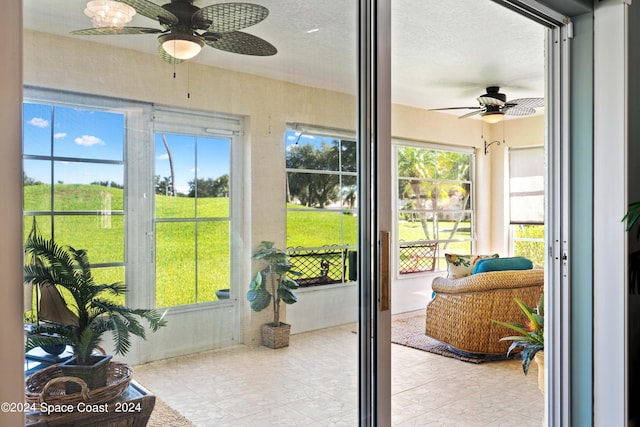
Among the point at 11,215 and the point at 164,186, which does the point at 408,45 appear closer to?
the point at 164,186

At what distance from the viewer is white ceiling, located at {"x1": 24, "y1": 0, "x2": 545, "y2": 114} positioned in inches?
44.3

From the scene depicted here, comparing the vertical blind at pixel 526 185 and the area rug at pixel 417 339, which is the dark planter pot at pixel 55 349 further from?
the vertical blind at pixel 526 185

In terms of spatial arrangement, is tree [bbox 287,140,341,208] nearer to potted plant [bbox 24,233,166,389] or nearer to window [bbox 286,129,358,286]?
window [bbox 286,129,358,286]

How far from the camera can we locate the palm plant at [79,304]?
95 centimetres

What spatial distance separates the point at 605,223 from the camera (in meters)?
2.25

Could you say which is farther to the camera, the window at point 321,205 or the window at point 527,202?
the window at point 527,202

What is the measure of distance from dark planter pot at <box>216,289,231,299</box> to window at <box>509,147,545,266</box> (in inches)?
246

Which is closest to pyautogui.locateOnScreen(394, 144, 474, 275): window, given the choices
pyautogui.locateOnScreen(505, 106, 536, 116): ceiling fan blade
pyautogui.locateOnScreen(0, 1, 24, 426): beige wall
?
pyautogui.locateOnScreen(505, 106, 536, 116): ceiling fan blade

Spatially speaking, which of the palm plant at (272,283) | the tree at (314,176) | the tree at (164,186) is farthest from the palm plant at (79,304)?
the tree at (314,176)

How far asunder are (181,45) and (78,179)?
0.40m

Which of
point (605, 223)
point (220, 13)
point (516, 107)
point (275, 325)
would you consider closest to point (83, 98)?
point (220, 13)

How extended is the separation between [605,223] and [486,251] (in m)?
5.07

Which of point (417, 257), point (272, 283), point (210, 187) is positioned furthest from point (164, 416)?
point (417, 257)

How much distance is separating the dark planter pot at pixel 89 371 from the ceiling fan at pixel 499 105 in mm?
4537
